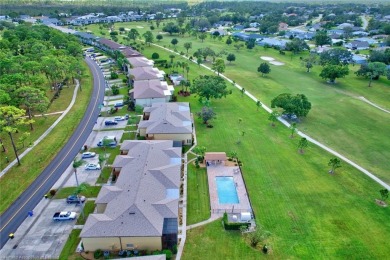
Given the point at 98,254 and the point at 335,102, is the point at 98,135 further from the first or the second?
the point at 335,102

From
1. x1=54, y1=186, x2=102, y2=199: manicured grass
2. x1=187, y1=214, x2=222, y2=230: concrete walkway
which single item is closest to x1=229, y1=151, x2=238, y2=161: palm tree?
x1=187, y1=214, x2=222, y2=230: concrete walkway

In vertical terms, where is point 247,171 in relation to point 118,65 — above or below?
below

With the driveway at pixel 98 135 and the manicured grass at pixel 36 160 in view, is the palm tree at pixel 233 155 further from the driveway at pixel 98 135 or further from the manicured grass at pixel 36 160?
the manicured grass at pixel 36 160

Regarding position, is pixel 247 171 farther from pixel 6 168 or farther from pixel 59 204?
pixel 6 168

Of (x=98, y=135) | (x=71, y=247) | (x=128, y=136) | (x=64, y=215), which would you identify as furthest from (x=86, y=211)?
(x=98, y=135)

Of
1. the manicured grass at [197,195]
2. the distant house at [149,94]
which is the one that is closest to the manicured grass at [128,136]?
the distant house at [149,94]

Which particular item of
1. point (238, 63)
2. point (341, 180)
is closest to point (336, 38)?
point (238, 63)
